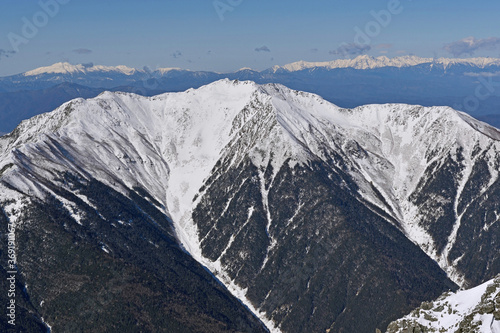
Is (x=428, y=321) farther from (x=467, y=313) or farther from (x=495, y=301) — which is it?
(x=495, y=301)

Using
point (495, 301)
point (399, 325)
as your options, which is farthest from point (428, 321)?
point (495, 301)

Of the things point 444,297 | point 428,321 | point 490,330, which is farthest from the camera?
point 444,297

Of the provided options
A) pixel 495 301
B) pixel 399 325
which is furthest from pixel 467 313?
pixel 399 325

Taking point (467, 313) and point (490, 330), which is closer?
point (490, 330)

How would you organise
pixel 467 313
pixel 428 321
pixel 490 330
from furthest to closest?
1. pixel 428 321
2. pixel 467 313
3. pixel 490 330

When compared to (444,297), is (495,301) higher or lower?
higher

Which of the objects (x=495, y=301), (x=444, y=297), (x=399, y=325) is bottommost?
(x=399, y=325)
